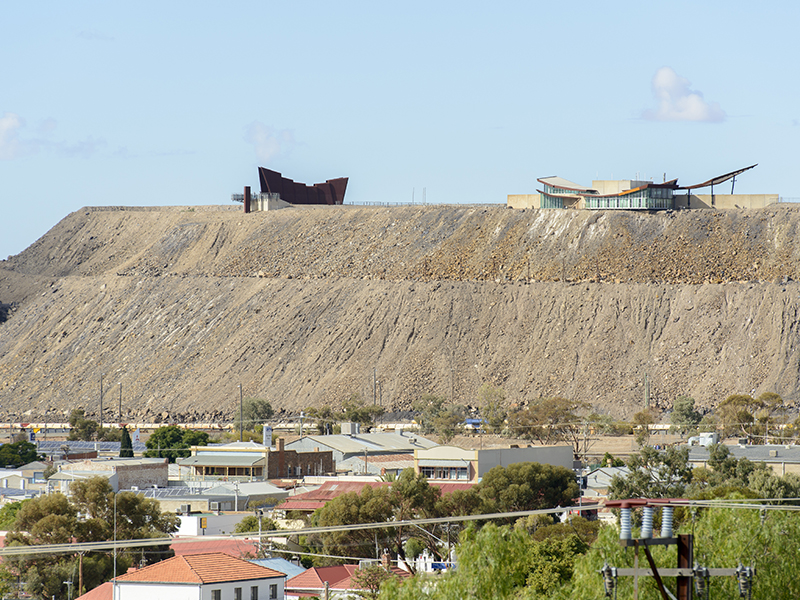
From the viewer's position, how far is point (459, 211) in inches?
5487

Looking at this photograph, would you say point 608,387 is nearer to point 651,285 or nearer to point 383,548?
point 651,285

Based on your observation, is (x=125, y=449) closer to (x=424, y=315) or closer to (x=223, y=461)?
(x=223, y=461)

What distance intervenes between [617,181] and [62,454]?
6996 cm

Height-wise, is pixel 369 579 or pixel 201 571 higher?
pixel 201 571

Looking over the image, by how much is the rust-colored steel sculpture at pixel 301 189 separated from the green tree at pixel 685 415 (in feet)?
232

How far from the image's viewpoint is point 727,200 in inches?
5143


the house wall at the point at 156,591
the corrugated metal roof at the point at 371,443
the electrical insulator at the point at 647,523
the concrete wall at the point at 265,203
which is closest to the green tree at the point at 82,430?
the corrugated metal roof at the point at 371,443

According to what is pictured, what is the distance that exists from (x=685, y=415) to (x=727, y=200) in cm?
3903

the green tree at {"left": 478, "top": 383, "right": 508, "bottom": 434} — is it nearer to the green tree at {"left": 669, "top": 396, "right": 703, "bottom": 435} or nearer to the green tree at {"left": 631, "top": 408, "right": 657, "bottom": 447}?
the green tree at {"left": 631, "top": 408, "right": 657, "bottom": 447}

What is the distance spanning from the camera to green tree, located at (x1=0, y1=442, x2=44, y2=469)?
81.0 meters

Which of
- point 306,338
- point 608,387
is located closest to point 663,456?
point 608,387

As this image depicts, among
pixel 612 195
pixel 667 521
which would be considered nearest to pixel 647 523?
pixel 667 521

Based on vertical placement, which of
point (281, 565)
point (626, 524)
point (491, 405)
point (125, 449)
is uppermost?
point (626, 524)

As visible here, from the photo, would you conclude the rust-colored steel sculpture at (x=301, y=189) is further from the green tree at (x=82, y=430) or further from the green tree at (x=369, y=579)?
the green tree at (x=369, y=579)
